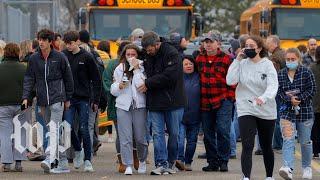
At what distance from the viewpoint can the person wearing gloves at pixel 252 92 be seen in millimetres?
13039

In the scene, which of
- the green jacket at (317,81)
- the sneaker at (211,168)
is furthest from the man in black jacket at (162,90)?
the green jacket at (317,81)

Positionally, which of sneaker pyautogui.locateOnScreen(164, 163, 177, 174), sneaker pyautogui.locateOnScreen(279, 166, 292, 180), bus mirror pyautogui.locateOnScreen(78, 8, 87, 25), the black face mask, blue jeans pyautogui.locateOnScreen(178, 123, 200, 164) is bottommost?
sneaker pyautogui.locateOnScreen(164, 163, 177, 174)

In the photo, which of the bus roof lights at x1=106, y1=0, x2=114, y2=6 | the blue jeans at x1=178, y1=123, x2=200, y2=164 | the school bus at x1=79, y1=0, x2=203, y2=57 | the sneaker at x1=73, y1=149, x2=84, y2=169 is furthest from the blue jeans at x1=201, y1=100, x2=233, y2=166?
the bus roof lights at x1=106, y1=0, x2=114, y2=6

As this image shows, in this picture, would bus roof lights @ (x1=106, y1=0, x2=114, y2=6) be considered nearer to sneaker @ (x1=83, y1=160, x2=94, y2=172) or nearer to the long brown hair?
sneaker @ (x1=83, y1=160, x2=94, y2=172)

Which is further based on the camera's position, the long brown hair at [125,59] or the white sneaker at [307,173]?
the long brown hair at [125,59]

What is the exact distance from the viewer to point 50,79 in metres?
14.6

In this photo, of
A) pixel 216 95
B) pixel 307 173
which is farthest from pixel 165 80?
pixel 307 173

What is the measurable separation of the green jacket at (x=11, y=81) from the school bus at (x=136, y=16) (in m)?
10.7

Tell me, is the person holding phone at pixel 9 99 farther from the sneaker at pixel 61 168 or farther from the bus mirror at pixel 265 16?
the bus mirror at pixel 265 16

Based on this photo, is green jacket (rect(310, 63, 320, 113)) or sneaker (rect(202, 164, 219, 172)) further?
green jacket (rect(310, 63, 320, 113))

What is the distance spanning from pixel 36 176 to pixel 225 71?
2.78 metres

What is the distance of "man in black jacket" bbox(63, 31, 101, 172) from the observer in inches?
597

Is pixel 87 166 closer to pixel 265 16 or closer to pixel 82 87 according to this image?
pixel 82 87

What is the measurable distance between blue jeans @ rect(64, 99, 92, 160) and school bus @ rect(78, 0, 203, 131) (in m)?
10.8
